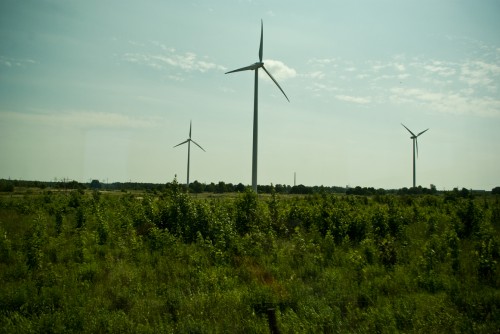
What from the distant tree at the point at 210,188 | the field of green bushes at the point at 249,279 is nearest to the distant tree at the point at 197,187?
the distant tree at the point at 210,188

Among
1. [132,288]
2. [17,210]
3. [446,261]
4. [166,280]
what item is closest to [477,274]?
[446,261]

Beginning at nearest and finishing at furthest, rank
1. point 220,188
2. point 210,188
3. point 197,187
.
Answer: point 220,188, point 197,187, point 210,188

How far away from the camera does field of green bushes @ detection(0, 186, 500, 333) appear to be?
26.1 feet

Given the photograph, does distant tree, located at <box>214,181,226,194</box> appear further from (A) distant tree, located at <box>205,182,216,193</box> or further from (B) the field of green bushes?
(B) the field of green bushes

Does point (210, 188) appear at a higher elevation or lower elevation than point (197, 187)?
lower

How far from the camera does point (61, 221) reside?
20.4 m

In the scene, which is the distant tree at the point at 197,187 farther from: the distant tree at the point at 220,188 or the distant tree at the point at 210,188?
the distant tree at the point at 220,188

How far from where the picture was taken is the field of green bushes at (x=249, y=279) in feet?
26.1

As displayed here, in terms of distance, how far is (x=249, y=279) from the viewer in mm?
11086

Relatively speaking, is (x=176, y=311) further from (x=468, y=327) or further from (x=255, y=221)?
(x=255, y=221)

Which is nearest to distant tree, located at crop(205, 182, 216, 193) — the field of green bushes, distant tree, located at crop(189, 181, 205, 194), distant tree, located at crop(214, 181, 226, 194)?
distant tree, located at crop(214, 181, 226, 194)

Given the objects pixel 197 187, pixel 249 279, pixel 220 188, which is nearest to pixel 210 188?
pixel 197 187

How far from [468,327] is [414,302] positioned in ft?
4.69

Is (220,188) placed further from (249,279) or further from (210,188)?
(249,279)
